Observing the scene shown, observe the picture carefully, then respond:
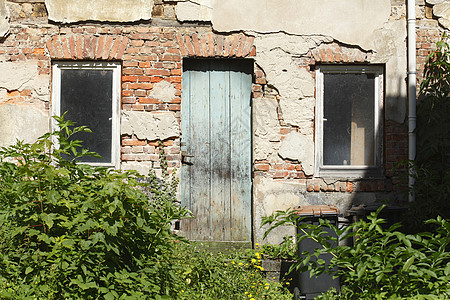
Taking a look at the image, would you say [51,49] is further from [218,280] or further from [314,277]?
[314,277]

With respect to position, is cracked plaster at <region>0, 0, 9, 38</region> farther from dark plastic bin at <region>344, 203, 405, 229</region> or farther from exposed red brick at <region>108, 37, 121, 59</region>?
dark plastic bin at <region>344, 203, 405, 229</region>

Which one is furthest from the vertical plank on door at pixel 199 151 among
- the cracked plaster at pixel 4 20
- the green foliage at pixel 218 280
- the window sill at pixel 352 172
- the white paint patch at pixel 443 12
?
the white paint patch at pixel 443 12

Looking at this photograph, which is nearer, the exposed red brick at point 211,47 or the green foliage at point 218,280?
Answer: the green foliage at point 218,280

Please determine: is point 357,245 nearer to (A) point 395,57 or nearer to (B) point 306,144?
(B) point 306,144

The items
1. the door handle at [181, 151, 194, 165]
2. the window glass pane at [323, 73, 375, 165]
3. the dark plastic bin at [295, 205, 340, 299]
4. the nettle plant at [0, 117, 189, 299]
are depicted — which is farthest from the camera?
the window glass pane at [323, 73, 375, 165]

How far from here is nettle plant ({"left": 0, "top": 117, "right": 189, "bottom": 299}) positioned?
12.3 feet

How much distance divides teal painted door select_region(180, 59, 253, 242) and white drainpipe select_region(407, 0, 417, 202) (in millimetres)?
1997

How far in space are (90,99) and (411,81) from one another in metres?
4.06

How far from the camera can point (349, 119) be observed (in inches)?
274

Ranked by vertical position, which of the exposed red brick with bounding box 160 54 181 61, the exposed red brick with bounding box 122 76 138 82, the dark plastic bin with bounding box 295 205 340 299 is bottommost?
the dark plastic bin with bounding box 295 205 340 299

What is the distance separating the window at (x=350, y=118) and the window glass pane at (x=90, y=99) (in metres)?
2.71

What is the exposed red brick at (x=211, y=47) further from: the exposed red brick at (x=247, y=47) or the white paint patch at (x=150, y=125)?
the white paint patch at (x=150, y=125)

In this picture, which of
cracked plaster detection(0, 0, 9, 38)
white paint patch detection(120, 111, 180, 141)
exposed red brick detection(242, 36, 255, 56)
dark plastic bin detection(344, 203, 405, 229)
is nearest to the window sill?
dark plastic bin detection(344, 203, 405, 229)

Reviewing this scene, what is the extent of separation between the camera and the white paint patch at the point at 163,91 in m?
6.72
